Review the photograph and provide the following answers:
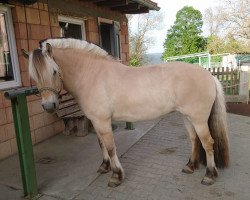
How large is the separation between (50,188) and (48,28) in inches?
121

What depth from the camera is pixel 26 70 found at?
4.38m

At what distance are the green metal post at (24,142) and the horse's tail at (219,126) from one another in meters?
2.17

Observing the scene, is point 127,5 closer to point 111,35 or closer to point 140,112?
point 111,35

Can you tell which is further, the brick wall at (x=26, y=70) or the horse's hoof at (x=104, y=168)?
the brick wall at (x=26, y=70)

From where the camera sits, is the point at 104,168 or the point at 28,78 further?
the point at 28,78

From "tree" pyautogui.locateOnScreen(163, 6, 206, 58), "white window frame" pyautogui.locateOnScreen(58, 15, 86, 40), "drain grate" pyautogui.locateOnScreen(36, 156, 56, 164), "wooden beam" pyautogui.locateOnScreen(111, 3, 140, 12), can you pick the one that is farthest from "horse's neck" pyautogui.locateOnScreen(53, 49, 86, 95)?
"tree" pyautogui.locateOnScreen(163, 6, 206, 58)

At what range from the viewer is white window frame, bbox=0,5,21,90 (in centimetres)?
405

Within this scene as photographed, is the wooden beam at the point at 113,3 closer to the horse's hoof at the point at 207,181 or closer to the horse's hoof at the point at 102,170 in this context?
the horse's hoof at the point at 102,170

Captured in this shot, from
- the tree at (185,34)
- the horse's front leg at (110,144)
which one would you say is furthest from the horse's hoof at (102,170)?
the tree at (185,34)

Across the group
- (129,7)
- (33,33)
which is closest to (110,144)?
(33,33)

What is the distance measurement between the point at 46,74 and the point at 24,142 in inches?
31.7

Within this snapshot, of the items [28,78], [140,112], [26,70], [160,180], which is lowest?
[160,180]

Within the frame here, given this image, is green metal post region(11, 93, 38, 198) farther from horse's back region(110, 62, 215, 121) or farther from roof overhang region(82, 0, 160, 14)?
roof overhang region(82, 0, 160, 14)

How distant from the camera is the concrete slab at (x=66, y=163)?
10.1ft
